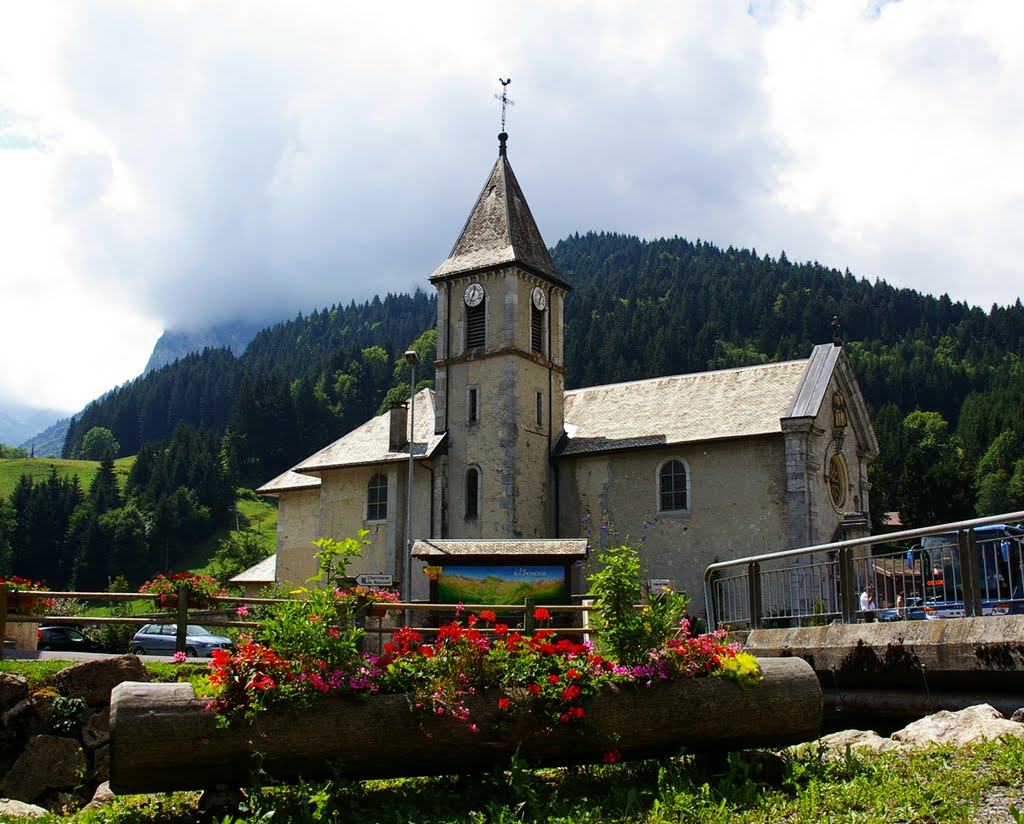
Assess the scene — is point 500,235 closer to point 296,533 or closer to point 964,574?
point 296,533

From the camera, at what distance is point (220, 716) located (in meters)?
7.95

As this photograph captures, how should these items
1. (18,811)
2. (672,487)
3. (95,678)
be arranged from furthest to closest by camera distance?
(672,487) < (95,678) < (18,811)

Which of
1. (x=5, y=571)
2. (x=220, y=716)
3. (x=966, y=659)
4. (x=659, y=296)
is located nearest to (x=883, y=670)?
(x=966, y=659)

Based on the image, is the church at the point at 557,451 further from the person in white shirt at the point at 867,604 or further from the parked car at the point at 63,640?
the person in white shirt at the point at 867,604

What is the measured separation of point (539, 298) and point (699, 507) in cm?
1021

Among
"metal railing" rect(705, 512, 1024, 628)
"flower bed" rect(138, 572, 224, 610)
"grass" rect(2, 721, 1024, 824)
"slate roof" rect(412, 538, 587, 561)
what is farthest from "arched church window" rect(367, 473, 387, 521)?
"grass" rect(2, 721, 1024, 824)

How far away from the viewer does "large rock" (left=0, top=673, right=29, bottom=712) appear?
13993mm

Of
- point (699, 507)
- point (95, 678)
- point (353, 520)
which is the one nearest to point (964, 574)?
point (95, 678)

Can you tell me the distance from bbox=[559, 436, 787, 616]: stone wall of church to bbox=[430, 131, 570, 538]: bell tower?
2.69 metres

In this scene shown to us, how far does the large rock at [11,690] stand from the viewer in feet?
45.9

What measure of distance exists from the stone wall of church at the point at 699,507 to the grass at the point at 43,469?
101720mm

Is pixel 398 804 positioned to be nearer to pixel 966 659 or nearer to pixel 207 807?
pixel 207 807

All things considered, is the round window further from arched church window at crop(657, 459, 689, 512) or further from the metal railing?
the metal railing

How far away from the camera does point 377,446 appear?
37.2 metres
